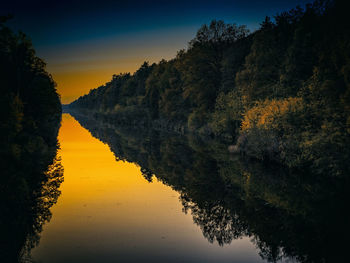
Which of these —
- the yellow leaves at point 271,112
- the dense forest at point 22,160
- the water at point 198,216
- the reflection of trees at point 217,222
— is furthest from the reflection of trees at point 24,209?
the yellow leaves at point 271,112

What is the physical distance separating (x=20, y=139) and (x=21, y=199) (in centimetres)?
1358

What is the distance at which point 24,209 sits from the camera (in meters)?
17.2

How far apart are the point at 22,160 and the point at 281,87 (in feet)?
78.5

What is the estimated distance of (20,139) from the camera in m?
30.8

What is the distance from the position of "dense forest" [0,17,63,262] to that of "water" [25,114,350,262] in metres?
0.73

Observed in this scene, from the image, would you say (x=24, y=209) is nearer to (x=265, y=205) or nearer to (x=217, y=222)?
(x=217, y=222)

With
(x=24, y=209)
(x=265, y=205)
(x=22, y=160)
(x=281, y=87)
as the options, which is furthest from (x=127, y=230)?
(x=281, y=87)

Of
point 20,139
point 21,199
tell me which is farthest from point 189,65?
point 21,199

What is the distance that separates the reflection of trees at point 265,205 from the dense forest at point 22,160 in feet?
23.1

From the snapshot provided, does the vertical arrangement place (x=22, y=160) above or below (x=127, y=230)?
above

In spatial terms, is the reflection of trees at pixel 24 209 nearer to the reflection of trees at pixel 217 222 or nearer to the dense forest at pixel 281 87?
the reflection of trees at pixel 217 222

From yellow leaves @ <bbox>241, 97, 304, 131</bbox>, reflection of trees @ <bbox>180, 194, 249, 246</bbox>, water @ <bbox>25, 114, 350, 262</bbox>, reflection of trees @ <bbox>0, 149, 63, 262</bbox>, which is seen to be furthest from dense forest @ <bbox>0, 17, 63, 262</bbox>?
yellow leaves @ <bbox>241, 97, 304, 131</bbox>

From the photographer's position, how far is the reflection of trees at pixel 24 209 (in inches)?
510

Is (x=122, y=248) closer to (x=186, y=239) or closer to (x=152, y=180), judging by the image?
(x=186, y=239)
